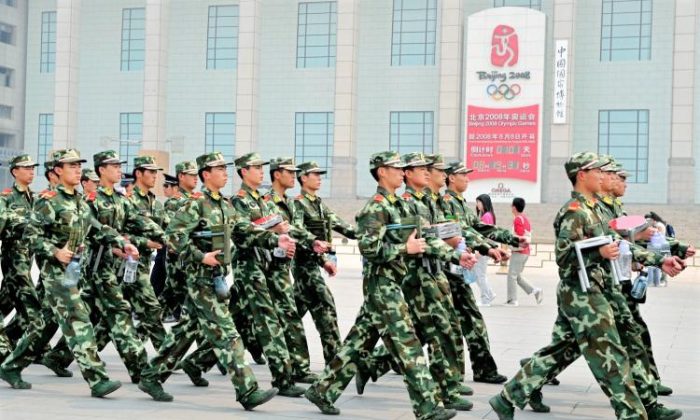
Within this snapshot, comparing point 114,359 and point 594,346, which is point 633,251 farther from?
point 114,359

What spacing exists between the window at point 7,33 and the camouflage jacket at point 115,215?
170 feet

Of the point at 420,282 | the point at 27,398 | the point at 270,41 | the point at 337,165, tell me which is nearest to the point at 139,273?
the point at 27,398

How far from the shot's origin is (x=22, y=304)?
10.4m

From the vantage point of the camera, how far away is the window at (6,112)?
193 feet

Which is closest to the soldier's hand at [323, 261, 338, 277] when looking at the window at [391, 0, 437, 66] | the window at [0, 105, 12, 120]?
the window at [391, 0, 437, 66]

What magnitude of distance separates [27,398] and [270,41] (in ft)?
154

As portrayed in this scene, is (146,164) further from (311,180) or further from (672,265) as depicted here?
(672,265)

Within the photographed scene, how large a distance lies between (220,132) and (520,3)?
16380 mm

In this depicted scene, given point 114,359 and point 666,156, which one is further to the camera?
point 666,156

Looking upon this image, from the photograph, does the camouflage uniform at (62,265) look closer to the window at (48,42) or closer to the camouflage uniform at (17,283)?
the camouflage uniform at (17,283)

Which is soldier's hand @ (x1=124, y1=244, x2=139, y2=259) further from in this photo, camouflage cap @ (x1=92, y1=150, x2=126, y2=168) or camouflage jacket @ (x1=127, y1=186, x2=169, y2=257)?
camouflage cap @ (x1=92, y1=150, x2=126, y2=168)

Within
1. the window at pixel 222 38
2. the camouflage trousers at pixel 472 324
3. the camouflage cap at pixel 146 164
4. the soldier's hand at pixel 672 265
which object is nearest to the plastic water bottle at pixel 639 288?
the soldier's hand at pixel 672 265

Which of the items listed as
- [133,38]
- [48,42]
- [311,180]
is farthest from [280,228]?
[48,42]

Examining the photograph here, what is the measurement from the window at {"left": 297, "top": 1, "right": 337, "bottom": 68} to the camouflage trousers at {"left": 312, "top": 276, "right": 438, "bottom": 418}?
4613 centimetres
